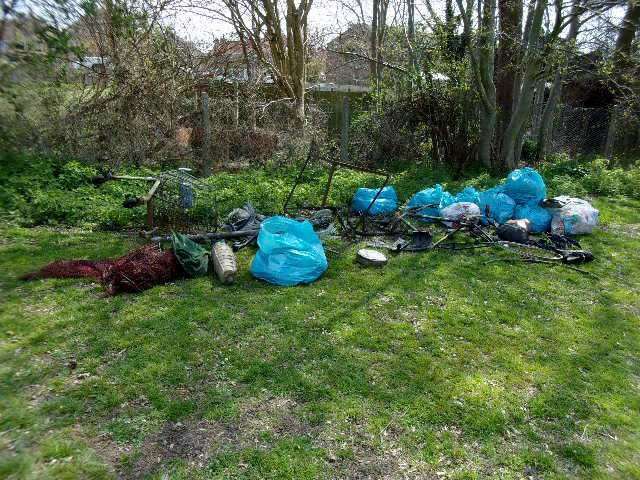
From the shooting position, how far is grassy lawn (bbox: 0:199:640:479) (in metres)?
2.59

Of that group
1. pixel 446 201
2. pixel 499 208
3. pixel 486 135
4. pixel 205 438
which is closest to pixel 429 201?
pixel 446 201

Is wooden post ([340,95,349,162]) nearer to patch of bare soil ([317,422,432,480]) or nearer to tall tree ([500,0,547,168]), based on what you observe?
tall tree ([500,0,547,168])

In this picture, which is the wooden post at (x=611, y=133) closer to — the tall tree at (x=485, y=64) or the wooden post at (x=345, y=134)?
the tall tree at (x=485, y=64)

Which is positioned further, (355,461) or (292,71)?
(292,71)

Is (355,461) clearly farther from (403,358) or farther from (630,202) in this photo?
(630,202)

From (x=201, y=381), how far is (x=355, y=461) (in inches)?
49.3

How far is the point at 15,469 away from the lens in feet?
7.06

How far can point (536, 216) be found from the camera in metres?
6.70

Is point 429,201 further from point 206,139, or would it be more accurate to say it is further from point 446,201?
point 206,139

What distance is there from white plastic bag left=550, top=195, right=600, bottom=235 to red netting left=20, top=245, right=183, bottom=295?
5.32 meters

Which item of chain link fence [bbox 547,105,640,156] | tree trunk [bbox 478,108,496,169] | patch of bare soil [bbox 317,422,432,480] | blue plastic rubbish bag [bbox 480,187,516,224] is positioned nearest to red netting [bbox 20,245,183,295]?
patch of bare soil [bbox 317,422,432,480]

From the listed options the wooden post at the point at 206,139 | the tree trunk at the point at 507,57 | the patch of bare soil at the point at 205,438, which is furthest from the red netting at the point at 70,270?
the tree trunk at the point at 507,57

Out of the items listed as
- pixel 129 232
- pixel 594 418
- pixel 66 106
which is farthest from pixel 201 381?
pixel 66 106

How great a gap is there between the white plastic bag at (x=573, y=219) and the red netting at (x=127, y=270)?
17.5 feet
